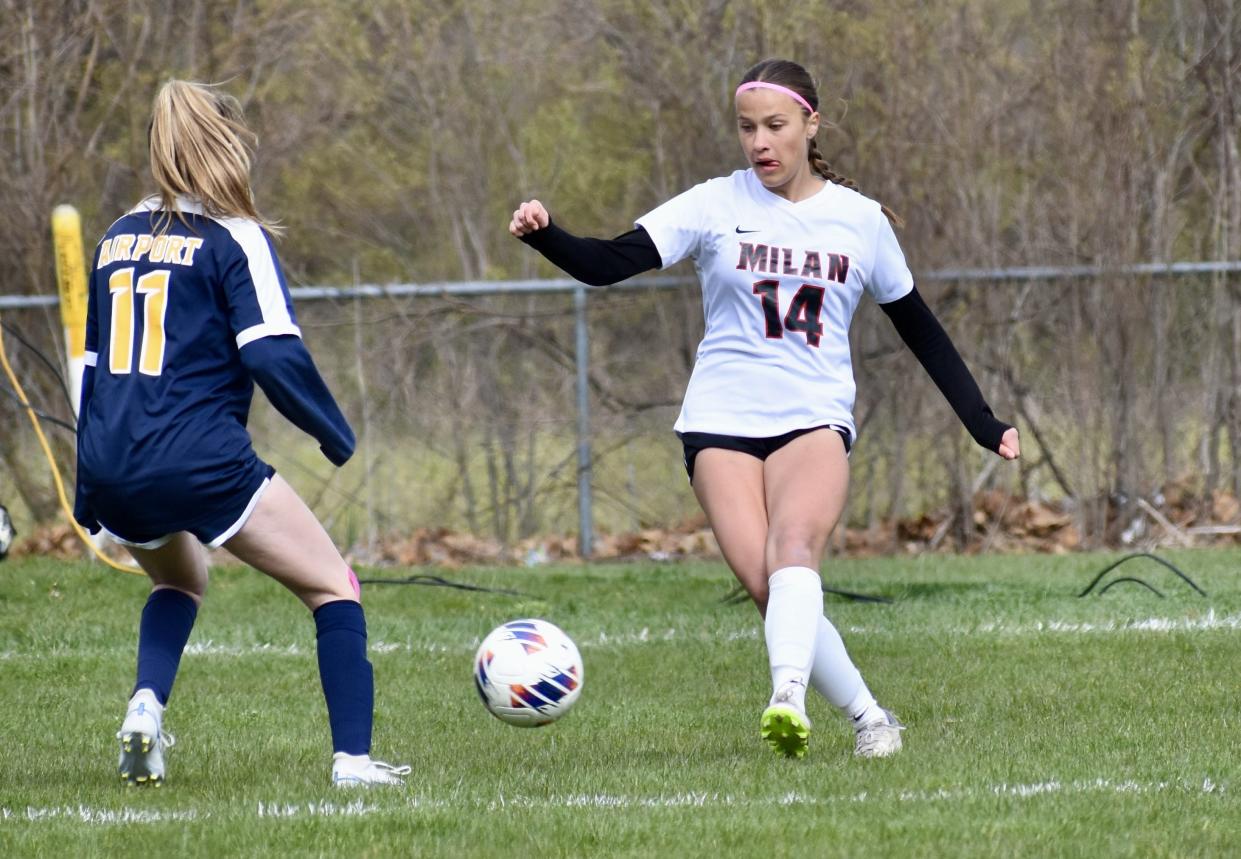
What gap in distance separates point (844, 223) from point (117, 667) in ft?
A: 13.1

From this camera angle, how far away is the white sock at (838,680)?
17.5 ft

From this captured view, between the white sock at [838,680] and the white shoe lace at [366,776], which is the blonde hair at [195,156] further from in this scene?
the white sock at [838,680]

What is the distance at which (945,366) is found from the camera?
224 inches

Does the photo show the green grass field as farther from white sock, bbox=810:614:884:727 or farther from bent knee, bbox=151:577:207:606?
bent knee, bbox=151:577:207:606

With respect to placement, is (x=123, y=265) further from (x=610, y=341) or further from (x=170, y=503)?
(x=610, y=341)

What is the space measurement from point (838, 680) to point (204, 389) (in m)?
2.05

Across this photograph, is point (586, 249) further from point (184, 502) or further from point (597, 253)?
point (184, 502)

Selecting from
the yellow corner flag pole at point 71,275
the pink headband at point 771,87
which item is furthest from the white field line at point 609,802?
the yellow corner flag pole at point 71,275

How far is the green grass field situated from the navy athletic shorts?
0.73 metres

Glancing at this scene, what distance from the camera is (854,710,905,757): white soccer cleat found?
5324 millimetres

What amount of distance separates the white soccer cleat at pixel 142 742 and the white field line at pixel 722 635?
2.94 meters

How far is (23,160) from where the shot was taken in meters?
12.4

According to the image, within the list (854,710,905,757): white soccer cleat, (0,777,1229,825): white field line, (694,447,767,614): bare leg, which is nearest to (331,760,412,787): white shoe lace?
(0,777,1229,825): white field line

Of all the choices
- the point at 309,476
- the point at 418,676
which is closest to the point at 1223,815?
the point at 418,676
